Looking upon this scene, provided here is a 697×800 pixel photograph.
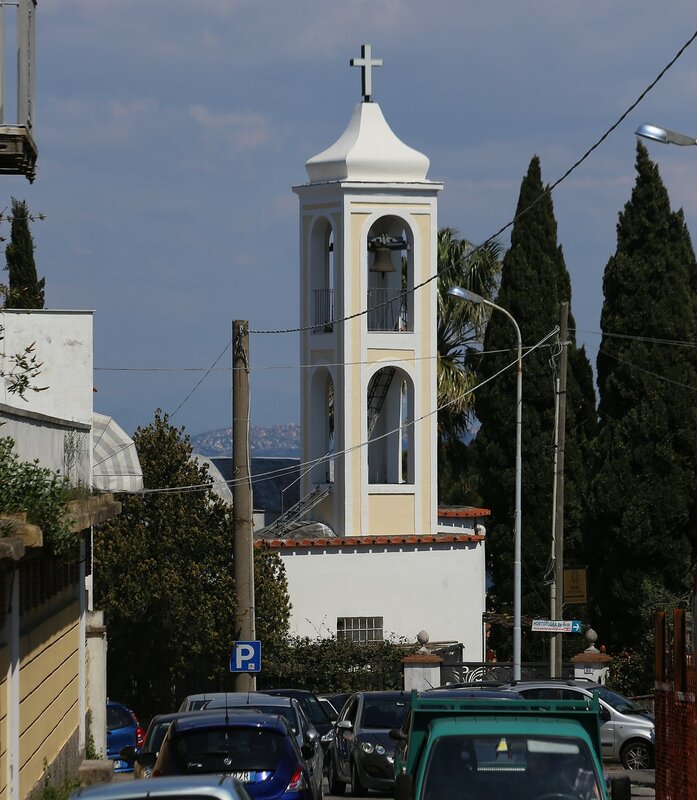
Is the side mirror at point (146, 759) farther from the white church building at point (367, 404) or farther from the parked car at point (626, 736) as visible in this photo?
the white church building at point (367, 404)

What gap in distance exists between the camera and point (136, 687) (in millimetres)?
37969

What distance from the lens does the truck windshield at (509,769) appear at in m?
11.5

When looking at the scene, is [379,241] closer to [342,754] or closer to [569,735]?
[342,754]

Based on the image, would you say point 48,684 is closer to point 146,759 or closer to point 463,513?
point 146,759

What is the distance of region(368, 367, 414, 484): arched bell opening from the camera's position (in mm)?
42156

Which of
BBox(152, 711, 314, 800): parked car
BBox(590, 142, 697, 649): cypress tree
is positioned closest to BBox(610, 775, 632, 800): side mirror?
BBox(152, 711, 314, 800): parked car

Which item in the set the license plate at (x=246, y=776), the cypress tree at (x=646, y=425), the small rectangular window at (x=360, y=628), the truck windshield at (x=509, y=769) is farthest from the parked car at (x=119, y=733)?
the cypress tree at (x=646, y=425)

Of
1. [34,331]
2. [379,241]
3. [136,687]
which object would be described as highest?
[379,241]

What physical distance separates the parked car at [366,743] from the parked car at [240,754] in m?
7.48

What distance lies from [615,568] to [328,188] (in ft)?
40.7

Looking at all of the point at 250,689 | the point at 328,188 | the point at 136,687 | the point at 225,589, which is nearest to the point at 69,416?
the point at 250,689

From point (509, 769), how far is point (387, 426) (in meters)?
31.1

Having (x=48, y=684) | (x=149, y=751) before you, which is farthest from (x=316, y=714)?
(x=149, y=751)

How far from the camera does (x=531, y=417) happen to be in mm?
47000
